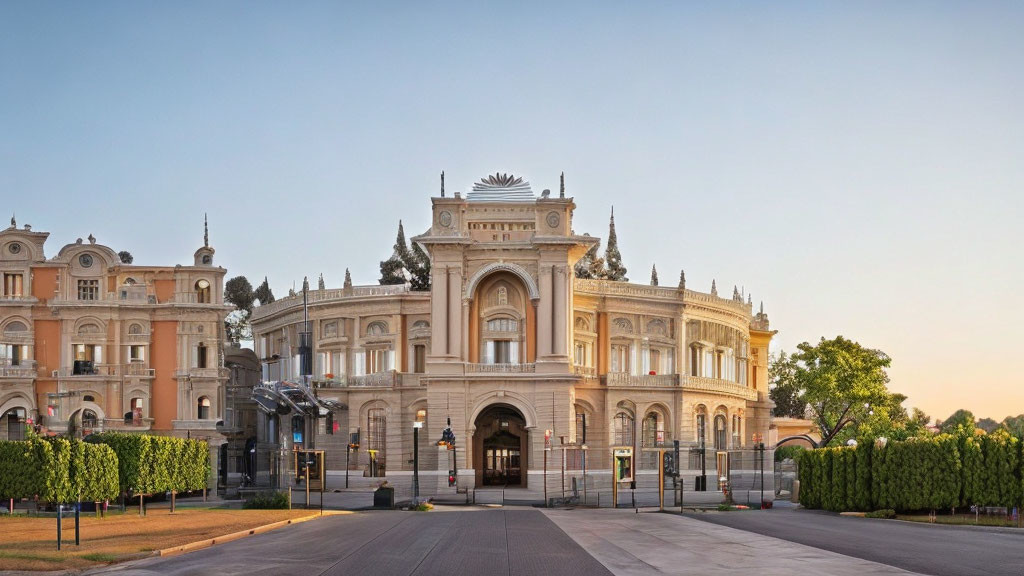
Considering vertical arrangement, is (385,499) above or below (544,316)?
below

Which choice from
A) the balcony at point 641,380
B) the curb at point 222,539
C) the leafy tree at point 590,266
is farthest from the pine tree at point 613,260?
the curb at point 222,539

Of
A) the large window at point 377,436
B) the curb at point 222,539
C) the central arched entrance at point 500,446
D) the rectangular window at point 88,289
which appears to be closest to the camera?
the curb at point 222,539

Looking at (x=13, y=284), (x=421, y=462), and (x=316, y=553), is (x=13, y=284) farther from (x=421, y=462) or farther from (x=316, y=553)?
(x=316, y=553)

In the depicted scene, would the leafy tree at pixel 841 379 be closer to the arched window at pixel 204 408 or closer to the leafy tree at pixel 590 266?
the leafy tree at pixel 590 266

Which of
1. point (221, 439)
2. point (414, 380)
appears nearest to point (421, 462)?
point (414, 380)

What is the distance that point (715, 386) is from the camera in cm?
9800

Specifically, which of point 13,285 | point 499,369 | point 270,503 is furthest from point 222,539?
point 13,285

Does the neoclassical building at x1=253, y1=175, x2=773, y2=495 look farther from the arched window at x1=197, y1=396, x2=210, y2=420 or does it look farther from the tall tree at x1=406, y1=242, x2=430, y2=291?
the tall tree at x1=406, y1=242, x2=430, y2=291

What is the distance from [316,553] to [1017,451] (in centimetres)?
3018

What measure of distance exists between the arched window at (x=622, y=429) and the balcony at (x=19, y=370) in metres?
40.5

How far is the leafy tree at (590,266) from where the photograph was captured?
5187 inches

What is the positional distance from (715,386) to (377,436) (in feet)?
85.9

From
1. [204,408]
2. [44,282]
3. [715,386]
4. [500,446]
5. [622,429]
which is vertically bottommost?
[500,446]

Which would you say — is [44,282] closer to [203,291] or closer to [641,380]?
[203,291]
